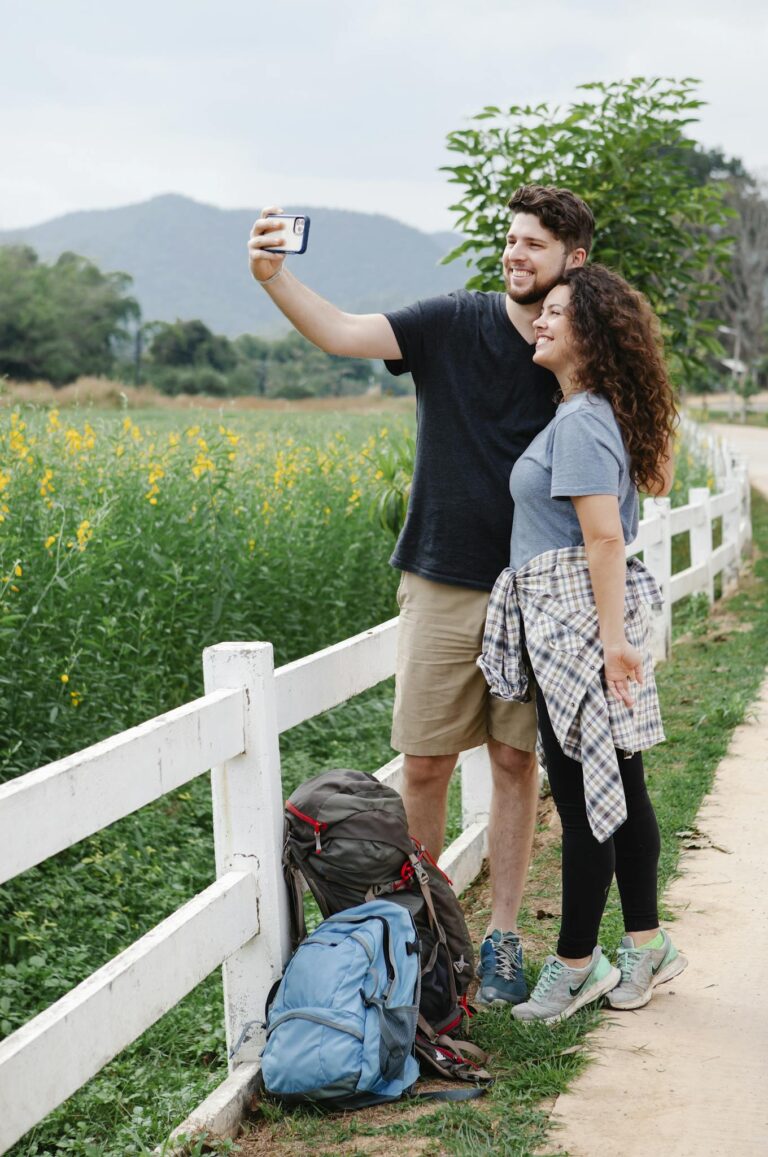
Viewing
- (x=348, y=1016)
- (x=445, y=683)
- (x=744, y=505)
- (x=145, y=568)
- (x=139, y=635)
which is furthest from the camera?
(x=744, y=505)

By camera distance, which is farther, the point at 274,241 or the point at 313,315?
the point at 313,315

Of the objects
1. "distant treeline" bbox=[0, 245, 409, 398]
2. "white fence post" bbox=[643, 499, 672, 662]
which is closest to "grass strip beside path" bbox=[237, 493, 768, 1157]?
"white fence post" bbox=[643, 499, 672, 662]

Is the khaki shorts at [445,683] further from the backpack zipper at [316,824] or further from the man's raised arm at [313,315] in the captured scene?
the man's raised arm at [313,315]

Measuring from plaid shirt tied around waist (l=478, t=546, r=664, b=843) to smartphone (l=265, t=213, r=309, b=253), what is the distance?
918 millimetres

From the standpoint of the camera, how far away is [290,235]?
2.93 metres

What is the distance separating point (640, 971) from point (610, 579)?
1.08 metres

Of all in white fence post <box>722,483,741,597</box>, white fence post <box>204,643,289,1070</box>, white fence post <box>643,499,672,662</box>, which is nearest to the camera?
white fence post <box>204,643,289,1070</box>

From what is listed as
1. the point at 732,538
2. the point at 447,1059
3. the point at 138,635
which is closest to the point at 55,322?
the point at 732,538

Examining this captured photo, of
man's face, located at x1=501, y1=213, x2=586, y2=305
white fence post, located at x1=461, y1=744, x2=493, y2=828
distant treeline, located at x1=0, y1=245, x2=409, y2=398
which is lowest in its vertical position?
white fence post, located at x1=461, y1=744, x2=493, y2=828

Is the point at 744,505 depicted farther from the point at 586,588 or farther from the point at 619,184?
the point at 586,588

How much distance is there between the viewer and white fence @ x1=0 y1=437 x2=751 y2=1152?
215 centimetres

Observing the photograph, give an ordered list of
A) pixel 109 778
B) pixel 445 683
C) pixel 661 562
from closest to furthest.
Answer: pixel 109 778
pixel 445 683
pixel 661 562

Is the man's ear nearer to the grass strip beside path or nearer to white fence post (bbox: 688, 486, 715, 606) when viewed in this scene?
the grass strip beside path

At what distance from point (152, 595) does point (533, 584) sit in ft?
10.2
